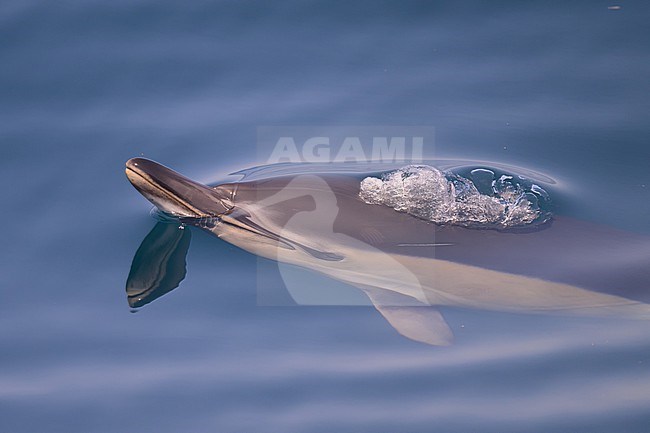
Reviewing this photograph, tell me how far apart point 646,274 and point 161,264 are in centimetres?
360

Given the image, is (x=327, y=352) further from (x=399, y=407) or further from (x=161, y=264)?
(x=161, y=264)

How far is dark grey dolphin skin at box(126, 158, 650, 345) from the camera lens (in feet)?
19.4

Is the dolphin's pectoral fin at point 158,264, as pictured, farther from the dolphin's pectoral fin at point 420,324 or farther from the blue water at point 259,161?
the dolphin's pectoral fin at point 420,324

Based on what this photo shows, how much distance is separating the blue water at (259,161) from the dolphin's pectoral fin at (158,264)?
0.28 ft

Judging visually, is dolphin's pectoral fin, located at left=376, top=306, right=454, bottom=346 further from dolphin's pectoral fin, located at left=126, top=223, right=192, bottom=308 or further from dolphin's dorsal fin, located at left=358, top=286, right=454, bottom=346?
dolphin's pectoral fin, located at left=126, top=223, right=192, bottom=308

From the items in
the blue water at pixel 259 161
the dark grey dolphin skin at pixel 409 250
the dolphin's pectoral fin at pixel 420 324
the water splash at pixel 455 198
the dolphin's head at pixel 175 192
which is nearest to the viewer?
the blue water at pixel 259 161

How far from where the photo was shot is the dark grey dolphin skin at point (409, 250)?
5918 mm

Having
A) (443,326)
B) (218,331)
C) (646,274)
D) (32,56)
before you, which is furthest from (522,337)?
(32,56)

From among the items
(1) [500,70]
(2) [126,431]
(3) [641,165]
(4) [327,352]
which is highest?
(1) [500,70]

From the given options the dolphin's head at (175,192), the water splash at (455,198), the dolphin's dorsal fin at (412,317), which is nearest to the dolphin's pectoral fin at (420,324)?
the dolphin's dorsal fin at (412,317)

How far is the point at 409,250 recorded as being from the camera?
6.05 metres

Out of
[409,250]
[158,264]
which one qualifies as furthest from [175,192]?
[409,250]

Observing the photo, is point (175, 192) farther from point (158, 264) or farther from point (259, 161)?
point (259, 161)

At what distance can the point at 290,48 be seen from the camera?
8.25 metres
